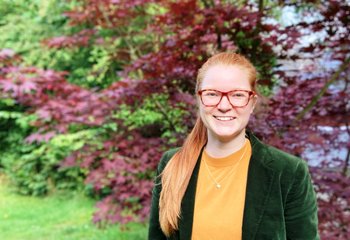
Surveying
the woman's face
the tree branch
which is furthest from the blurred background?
the woman's face

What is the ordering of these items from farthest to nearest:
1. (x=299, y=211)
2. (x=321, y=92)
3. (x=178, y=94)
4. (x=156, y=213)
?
(x=178, y=94) → (x=321, y=92) → (x=156, y=213) → (x=299, y=211)

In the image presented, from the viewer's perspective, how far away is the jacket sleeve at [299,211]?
1.42m

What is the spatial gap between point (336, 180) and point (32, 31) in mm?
5236

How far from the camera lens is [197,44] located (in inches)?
120

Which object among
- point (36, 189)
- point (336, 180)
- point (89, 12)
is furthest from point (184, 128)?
point (36, 189)

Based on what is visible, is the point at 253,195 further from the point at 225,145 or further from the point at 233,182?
the point at 225,145

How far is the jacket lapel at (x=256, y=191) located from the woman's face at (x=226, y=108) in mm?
124

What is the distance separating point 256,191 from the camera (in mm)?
1452

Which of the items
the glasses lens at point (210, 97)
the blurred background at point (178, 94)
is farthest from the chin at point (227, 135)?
the blurred background at point (178, 94)

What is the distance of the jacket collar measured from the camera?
1.42 metres

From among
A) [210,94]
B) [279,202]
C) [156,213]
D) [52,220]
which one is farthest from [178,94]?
[52,220]

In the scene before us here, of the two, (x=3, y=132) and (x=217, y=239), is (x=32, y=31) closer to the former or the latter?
(x=3, y=132)

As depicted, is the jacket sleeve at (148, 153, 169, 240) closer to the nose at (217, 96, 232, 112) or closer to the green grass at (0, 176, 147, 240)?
the nose at (217, 96, 232, 112)

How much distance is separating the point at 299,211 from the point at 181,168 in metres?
0.43
